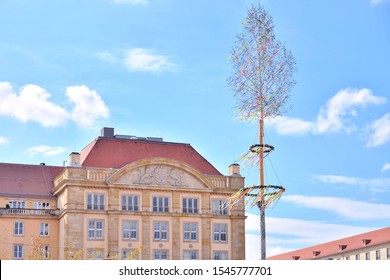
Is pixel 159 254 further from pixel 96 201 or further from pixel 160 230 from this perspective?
pixel 96 201

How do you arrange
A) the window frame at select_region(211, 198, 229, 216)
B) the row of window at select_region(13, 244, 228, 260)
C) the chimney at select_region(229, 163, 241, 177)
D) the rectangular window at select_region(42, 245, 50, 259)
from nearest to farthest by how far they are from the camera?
1. the rectangular window at select_region(42, 245, 50, 259)
2. the row of window at select_region(13, 244, 228, 260)
3. the window frame at select_region(211, 198, 229, 216)
4. the chimney at select_region(229, 163, 241, 177)

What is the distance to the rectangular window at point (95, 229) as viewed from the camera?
7000 centimetres

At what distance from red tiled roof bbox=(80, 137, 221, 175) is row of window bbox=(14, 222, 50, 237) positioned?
660 centimetres

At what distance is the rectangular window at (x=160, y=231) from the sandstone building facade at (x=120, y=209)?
91 mm

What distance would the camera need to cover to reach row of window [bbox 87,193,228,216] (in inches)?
2785

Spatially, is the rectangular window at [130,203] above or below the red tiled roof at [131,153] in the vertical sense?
below

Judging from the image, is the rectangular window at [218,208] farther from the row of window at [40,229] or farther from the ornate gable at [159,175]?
the row of window at [40,229]

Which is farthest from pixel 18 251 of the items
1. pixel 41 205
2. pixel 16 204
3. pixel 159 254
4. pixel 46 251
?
pixel 159 254

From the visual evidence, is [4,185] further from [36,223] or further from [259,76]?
[259,76]

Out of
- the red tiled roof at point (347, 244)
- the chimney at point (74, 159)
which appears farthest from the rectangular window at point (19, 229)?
the red tiled roof at point (347, 244)

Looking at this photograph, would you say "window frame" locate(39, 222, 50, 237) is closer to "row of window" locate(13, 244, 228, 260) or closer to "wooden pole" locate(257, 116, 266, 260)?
"row of window" locate(13, 244, 228, 260)

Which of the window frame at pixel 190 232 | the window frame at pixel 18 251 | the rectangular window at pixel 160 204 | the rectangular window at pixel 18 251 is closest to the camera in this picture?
the window frame at pixel 18 251

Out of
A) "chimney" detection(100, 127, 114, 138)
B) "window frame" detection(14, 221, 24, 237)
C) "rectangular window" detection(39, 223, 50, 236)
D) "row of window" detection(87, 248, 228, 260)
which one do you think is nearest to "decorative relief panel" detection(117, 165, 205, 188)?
"row of window" detection(87, 248, 228, 260)
